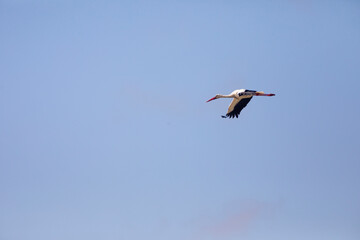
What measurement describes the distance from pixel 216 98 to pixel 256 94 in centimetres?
815

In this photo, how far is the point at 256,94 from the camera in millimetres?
80062

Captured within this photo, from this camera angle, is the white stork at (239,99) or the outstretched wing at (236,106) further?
the outstretched wing at (236,106)

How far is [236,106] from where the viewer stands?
83.8m

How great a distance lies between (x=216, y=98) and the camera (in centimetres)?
8669

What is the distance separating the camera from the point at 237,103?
83.6 m

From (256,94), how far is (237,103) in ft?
13.9

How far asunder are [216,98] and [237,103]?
4.15 meters

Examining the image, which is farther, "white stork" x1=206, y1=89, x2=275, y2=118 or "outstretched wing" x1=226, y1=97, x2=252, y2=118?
"outstretched wing" x1=226, y1=97, x2=252, y2=118

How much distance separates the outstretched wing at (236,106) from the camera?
82.9 metres

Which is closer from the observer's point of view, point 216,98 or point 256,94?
point 256,94

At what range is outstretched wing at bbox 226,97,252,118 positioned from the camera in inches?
3263
